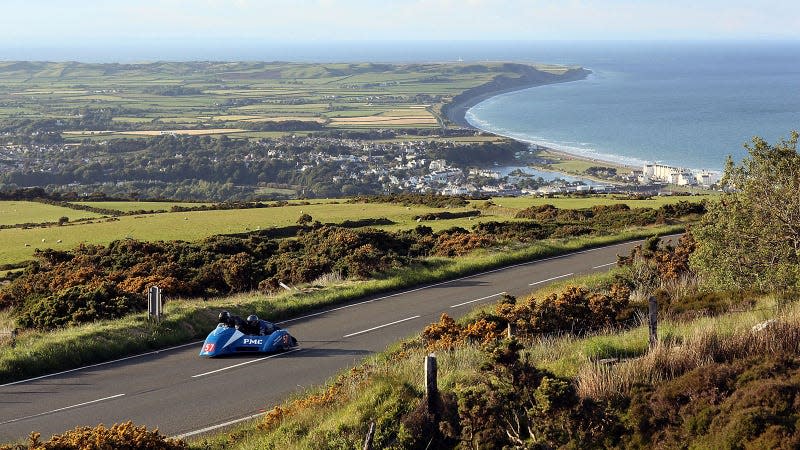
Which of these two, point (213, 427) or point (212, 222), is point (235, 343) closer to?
point (213, 427)

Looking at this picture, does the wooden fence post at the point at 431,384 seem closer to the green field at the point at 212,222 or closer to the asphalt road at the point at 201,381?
the asphalt road at the point at 201,381

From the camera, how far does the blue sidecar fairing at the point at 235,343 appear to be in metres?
15.5

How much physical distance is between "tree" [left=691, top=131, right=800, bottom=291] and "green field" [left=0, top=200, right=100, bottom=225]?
1506 inches

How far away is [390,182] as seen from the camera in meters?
108

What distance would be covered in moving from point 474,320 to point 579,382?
613cm

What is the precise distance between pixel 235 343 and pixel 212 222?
85.2 feet

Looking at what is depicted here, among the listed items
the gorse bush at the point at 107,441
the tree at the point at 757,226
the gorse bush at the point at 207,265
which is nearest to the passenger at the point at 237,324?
the gorse bush at the point at 207,265

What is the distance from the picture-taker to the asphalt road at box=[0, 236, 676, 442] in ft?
39.9

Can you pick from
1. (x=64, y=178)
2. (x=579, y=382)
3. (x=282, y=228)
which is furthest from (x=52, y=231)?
(x=64, y=178)

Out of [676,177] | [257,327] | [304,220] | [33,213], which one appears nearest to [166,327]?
[257,327]

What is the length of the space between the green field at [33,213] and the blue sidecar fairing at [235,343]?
33534 millimetres

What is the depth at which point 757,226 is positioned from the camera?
603 inches

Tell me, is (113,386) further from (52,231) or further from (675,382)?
(52,231)

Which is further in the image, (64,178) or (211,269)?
(64,178)
